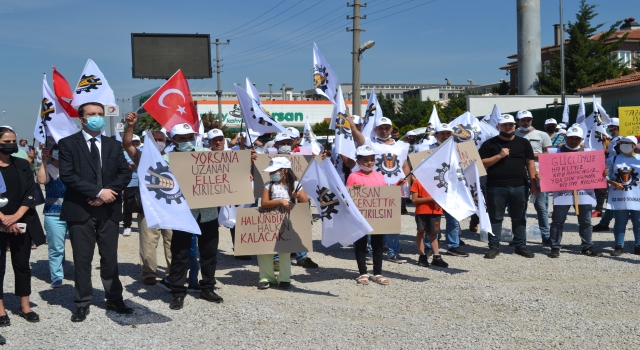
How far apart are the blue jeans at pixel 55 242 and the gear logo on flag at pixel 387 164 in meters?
4.19

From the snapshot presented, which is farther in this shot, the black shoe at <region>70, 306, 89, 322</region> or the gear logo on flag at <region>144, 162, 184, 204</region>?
the black shoe at <region>70, 306, 89, 322</region>

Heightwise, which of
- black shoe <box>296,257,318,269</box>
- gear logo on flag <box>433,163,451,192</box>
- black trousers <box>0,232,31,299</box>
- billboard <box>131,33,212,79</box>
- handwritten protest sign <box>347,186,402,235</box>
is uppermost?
billboard <box>131,33,212,79</box>

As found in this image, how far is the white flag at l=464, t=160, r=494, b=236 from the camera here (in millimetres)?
7641

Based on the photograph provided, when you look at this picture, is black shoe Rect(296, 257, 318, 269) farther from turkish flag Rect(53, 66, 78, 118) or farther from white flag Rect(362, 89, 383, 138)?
turkish flag Rect(53, 66, 78, 118)

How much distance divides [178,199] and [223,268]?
2.78 meters

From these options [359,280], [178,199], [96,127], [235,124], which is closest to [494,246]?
[359,280]

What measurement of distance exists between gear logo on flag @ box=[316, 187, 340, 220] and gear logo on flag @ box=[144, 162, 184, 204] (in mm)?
1689

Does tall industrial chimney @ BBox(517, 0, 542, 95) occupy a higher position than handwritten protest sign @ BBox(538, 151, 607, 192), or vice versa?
tall industrial chimney @ BBox(517, 0, 542, 95)

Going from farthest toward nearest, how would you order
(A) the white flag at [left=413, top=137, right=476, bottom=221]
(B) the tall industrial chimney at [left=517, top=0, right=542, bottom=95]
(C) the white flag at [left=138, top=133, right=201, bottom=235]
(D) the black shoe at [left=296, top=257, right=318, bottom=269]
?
(B) the tall industrial chimney at [left=517, top=0, right=542, bottom=95], (D) the black shoe at [left=296, top=257, right=318, bottom=269], (A) the white flag at [left=413, top=137, right=476, bottom=221], (C) the white flag at [left=138, top=133, right=201, bottom=235]

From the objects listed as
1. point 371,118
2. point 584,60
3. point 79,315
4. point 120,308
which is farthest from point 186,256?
point 584,60

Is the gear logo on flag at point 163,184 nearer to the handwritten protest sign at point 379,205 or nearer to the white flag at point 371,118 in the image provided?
the handwritten protest sign at point 379,205

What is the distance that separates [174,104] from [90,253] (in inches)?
80.2

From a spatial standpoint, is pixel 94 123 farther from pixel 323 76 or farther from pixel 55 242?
pixel 323 76

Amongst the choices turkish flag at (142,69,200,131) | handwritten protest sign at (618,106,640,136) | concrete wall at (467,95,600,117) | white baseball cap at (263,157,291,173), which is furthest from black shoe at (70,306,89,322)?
concrete wall at (467,95,600,117)
